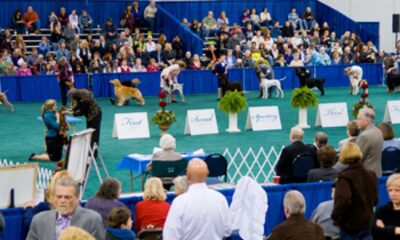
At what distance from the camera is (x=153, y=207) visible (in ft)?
28.6

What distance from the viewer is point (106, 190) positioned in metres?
8.41

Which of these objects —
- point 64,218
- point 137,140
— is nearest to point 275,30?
point 137,140

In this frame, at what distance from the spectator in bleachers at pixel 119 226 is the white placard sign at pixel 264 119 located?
12.7 m

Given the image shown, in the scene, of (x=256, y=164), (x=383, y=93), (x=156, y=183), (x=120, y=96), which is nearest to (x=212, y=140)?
(x=256, y=164)

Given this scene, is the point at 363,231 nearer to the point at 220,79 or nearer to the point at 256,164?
the point at 256,164

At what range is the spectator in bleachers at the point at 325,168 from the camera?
32.8ft

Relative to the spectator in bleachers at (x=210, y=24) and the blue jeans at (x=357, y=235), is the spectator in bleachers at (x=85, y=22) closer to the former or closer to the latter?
the spectator in bleachers at (x=210, y=24)

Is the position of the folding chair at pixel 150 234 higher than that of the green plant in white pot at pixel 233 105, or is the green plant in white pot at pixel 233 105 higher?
the green plant in white pot at pixel 233 105

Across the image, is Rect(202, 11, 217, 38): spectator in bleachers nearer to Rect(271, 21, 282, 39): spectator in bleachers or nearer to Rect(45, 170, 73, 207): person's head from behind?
Rect(271, 21, 282, 39): spectator in bleachers

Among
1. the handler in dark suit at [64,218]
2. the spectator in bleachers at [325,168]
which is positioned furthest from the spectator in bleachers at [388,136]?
the handler in dark suit at [64,218]

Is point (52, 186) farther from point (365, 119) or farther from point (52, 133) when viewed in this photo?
point (52, 133)

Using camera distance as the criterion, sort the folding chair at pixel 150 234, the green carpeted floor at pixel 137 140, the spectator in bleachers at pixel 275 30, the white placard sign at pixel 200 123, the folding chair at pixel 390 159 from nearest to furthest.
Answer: the folding chair at pixel 150 234
the folding chair at pixel 390 159
the green carpeted floor at pixel 137 140
the white placard sign at pixel 200 123
the spectator in bleachers at pixel 275 30

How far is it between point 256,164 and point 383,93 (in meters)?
15.6

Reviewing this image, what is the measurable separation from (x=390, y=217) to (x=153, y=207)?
2.52 meters
